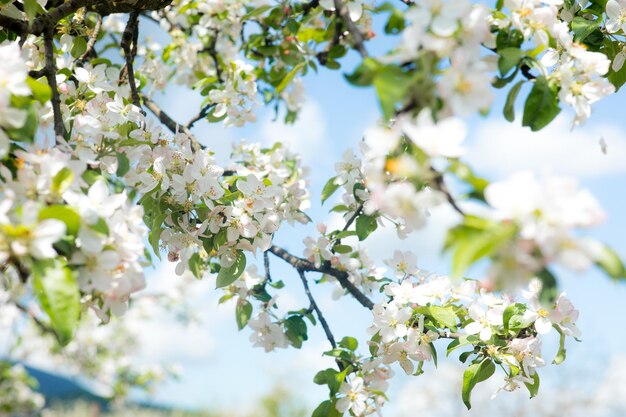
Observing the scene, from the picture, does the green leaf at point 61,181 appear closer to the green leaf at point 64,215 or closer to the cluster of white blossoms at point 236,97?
the green leaf at point 64,215

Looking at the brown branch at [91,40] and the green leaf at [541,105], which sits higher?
the brown branch at [91,40]

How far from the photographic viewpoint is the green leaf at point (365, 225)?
169 centimetres

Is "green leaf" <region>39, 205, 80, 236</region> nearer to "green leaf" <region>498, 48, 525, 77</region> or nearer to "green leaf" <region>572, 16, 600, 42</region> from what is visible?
"green leaf" <region>498, 48, 525, 77</region>

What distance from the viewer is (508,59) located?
3.67 ft

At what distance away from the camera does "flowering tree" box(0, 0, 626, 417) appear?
2.69ft

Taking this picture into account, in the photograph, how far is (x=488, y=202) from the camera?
0.80 metres

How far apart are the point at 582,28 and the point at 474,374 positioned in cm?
89

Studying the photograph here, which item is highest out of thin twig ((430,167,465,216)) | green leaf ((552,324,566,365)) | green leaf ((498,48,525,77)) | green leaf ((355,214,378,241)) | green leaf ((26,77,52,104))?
green leaf ((26,77,52,104))

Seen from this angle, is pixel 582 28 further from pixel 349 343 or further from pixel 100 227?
pixel 100 227

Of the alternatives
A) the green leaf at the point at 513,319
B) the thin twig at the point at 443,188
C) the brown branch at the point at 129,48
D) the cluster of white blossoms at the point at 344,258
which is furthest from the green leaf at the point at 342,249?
the thin twig at the point at 443,188

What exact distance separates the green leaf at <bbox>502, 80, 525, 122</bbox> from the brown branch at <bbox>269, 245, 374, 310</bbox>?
0.90m

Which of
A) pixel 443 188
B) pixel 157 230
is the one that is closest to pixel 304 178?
pixel 157 230

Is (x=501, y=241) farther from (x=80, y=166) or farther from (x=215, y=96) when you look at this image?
(x=215, y=96)

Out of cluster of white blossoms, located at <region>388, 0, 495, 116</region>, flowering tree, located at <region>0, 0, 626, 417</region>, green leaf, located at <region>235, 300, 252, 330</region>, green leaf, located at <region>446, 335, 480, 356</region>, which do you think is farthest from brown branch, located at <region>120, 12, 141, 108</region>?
cluster of white blossoms, located at <region>388, 0, 495, 116</region>
